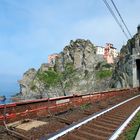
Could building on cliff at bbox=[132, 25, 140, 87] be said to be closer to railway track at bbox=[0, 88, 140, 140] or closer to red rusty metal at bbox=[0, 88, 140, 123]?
red rusty metal at bbox=[0, 88, 140, 123]

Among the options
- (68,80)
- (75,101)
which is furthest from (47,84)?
(75,101)

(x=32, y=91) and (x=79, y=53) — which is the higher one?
(x=79, y=53)

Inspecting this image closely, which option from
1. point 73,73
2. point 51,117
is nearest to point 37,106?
point 51,117

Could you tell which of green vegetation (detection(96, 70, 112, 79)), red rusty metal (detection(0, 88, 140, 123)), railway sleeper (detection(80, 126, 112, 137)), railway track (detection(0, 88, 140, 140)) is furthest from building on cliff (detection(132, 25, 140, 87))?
green vegetation (detection(96, 70, 112, 79))

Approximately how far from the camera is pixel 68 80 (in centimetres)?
16912

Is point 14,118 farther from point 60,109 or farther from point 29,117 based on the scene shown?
point 60,109

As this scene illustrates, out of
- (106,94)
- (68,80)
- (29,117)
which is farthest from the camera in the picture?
(68,80)

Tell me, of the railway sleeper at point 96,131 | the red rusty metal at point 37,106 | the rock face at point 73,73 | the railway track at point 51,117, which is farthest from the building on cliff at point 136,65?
the rock face at point 73,73

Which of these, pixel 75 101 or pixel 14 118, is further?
pixel 75 101

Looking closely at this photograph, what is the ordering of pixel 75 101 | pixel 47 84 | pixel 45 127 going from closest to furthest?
1. pixel 45 127
2. pixel 75 101
3. pixel 47 84

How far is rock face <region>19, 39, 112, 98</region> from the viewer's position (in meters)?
161

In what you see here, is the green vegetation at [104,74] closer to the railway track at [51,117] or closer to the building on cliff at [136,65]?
the building on cliff at [136,65]

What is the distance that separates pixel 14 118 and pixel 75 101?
10.0 meters

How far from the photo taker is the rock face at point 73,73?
6339 inches
